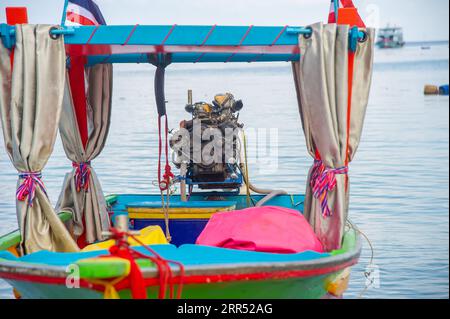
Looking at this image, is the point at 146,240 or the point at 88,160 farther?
the point at 88,160

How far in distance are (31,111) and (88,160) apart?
1667 millimetres

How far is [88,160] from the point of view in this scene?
824cm

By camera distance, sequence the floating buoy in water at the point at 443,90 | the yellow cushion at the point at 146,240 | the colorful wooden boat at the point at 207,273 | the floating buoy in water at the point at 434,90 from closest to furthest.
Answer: the colorful wooden boat at the point at 207,273, the yellow cushion at the point at 146,240, the floating buoy in water at the point at 443,90, the floating buoy in water at the point at 434,90

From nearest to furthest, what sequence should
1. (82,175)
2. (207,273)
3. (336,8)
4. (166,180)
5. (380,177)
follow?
1. (207,273)
2. (336,8)
3. (82,175)
4. (166,180)
5. (380,177)

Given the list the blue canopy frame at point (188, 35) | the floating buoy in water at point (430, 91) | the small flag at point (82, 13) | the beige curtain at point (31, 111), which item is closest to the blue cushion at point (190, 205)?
the beige curtain at point (31, 111)

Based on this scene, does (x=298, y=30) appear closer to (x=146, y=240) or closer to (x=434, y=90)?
(x=146, y=240)

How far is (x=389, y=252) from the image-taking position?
36.9 ft

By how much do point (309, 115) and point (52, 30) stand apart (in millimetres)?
2114

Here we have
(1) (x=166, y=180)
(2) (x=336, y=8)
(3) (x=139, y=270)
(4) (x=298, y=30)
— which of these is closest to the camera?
(3) (x=139, y=270)

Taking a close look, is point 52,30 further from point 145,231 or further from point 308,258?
point 308,258

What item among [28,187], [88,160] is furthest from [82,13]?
[28,187]

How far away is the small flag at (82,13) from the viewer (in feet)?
26.5

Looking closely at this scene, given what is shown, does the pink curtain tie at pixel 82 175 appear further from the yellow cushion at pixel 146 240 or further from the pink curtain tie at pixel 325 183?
the pink curtain tie at pixel 325 183
